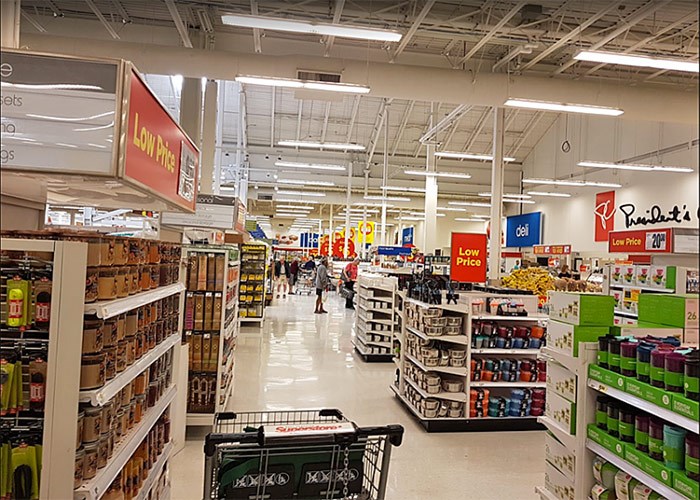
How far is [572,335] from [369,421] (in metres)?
3.50

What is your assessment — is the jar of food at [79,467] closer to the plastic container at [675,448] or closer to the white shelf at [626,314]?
the plastic container at [675,448]

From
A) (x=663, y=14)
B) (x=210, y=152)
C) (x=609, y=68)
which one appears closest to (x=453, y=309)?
(x=210, y=152)

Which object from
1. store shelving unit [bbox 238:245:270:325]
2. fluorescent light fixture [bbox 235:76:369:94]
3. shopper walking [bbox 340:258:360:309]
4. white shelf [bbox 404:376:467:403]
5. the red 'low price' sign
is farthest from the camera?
shopper walking [bbox 340:258:360:309]

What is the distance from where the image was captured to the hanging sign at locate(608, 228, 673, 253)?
28.9 feet

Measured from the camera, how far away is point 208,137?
10.6m

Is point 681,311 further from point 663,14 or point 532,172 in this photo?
point 532,172

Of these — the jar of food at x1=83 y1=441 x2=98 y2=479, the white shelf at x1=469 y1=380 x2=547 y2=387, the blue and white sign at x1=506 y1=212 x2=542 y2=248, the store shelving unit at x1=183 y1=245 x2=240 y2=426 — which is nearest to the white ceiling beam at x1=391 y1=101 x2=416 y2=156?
the blue and white sign at x1=506 y1=212 x2=542 y2=248

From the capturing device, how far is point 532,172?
21.6m

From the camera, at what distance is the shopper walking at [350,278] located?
1820 cm

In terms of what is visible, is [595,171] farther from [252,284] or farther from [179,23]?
[179,23]

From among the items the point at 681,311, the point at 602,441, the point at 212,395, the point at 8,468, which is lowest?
the point at 212,395

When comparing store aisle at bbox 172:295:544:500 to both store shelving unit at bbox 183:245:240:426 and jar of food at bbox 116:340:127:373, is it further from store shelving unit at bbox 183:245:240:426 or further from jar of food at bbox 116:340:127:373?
jar of food at bbox 116:340:127:373

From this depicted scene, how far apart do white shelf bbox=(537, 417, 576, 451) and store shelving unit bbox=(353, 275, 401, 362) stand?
594cm

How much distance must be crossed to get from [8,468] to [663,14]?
36.8 ft
